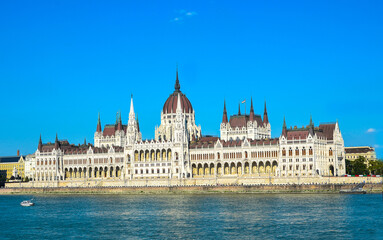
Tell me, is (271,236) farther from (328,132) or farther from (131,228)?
(328,132)

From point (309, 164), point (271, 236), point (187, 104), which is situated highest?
point (187, 104)

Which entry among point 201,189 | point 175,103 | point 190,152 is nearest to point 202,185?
point 201,189

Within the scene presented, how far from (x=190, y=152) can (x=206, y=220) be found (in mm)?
78802

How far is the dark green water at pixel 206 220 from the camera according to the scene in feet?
212

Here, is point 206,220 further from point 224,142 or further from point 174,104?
point 174,104

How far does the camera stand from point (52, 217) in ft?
277

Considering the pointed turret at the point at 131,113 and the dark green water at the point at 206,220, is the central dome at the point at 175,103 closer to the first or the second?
the pointed turret at the point at 131,113

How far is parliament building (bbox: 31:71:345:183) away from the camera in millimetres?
140750

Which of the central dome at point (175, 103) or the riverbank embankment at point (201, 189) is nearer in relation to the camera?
the riverbank embankment at point (201, 189)

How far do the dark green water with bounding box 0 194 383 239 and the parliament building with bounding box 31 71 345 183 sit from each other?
122ft

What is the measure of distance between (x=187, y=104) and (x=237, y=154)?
95.7ft

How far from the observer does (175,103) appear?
171000 mm

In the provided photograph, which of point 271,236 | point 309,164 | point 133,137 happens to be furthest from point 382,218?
point 133,137

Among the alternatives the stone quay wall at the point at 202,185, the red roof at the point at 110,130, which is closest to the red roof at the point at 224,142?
the stone quay wall at the point at 202,185
